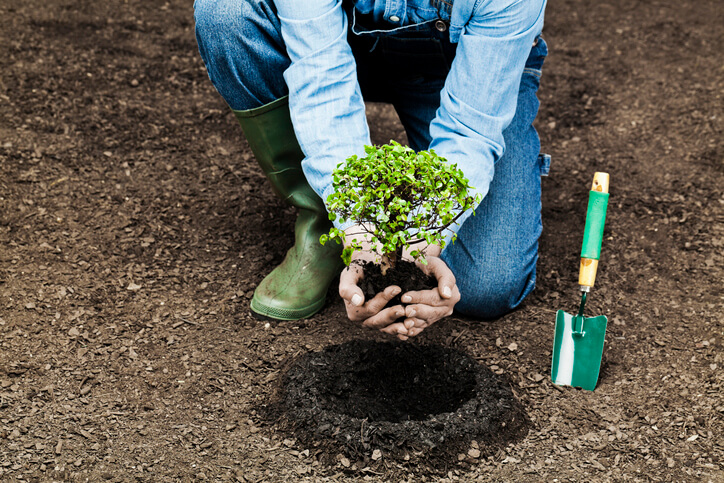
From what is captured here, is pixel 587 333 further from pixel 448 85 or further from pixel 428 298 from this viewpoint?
pixel 448 85

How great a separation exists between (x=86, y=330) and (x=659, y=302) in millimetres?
1828

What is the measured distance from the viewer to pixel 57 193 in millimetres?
2619

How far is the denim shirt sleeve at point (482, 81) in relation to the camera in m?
1.82

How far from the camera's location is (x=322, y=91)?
6.11 ft

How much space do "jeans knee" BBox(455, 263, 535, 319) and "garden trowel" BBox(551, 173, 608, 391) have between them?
0.83ft

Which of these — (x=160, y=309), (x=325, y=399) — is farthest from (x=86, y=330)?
(x=325, y=399)

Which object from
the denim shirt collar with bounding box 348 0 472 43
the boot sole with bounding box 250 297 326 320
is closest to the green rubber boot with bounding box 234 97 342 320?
the boot sole with bounding box 250 297 326 320

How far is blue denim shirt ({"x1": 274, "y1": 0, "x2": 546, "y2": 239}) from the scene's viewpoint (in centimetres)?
183

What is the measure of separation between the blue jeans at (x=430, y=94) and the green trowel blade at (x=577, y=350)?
0.87ft

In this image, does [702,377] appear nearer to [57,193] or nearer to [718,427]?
[718,427]


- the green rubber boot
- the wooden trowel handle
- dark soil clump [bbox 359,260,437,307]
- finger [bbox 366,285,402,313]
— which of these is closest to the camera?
finger [bbox 366,285,402,313]

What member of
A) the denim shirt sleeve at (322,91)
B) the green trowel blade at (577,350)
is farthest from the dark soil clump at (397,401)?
the denim shirt sleeve at (322,91)

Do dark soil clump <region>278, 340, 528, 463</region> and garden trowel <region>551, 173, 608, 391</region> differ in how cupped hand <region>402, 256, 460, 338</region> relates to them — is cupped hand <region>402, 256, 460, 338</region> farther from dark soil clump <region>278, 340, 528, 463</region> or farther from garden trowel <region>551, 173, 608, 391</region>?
garden trowel <region>551, 173, 608, 391</region>

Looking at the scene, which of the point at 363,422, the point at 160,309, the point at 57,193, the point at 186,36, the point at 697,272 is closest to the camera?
the point at 363,422
